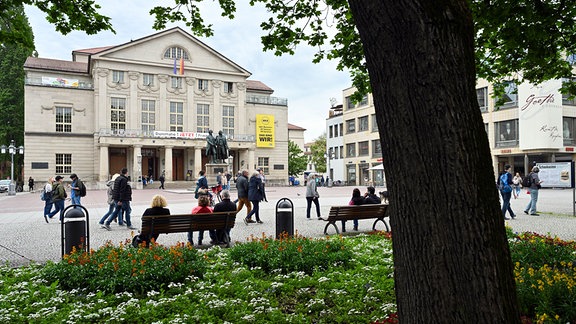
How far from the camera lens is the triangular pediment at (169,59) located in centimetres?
5269

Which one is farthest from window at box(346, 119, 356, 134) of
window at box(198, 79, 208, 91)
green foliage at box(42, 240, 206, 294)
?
green foliage at box(42, 240, 206, 294)

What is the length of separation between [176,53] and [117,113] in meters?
11.4

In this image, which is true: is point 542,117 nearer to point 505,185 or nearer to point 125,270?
point 505,185

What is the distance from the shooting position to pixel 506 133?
46.5m

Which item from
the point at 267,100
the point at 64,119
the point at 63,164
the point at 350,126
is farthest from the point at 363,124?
the point at 63,164

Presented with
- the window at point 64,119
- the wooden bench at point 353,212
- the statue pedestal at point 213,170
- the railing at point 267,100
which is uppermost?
the railing at point 267,100

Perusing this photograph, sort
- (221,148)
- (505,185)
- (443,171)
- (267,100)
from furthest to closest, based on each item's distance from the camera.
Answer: (267,100)
(221,148)
(505,185)
(443,171)

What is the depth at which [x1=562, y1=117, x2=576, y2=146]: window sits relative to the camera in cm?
4412

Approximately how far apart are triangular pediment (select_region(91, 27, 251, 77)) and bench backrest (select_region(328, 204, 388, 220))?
161ft

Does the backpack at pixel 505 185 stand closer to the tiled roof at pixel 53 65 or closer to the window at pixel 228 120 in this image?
the window at pixel 228 120

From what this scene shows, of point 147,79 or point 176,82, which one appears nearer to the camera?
point 147,79

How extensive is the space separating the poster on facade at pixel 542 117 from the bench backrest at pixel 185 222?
142 feet

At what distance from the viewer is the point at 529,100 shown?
143ft

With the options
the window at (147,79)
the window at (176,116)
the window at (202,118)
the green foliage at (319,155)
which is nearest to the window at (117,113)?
the window at (147,79)
